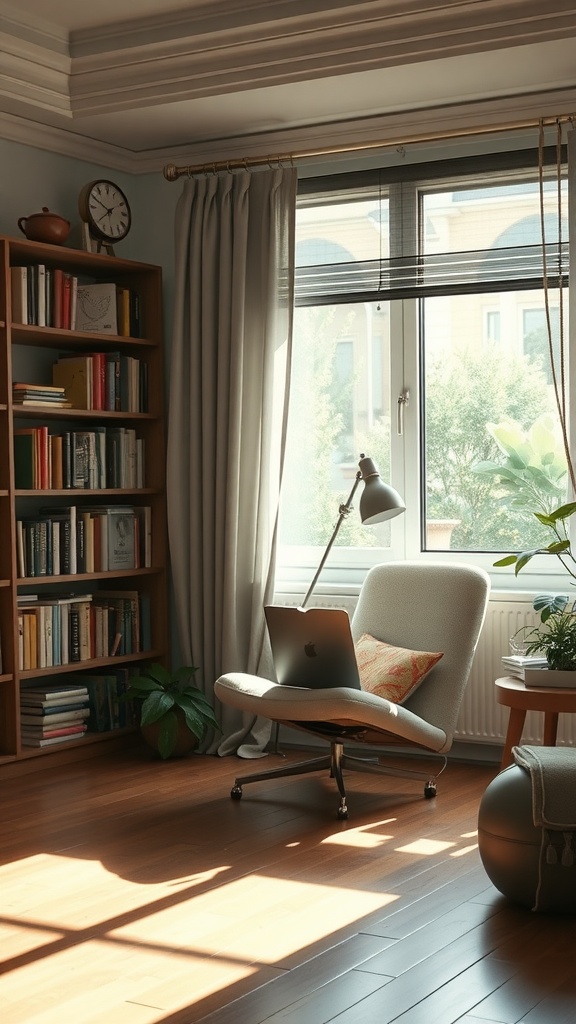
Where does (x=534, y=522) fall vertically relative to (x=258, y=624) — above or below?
above

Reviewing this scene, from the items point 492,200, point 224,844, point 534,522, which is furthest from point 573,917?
point 492,200

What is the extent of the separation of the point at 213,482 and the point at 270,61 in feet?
5.91

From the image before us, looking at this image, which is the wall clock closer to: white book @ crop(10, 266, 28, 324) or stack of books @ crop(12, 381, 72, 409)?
white book @ crop(10, 266, 28, 324)

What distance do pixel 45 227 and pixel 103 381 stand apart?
2.32 feet

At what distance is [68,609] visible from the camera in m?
5.21

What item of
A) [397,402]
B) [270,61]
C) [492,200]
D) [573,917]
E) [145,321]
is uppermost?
[270,61]

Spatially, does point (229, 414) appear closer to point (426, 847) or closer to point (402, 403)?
point (402, 403)

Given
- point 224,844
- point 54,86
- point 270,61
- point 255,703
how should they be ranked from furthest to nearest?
point 54,86, point 270,61, point 255,703, point 224,844

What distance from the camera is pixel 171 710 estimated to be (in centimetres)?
514

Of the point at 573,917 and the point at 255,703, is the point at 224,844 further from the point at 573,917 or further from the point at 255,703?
the point at 573,917

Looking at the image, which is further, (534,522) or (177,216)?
(177,216)

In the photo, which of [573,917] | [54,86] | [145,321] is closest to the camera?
[573,917]

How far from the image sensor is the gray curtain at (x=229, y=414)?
5.31 m

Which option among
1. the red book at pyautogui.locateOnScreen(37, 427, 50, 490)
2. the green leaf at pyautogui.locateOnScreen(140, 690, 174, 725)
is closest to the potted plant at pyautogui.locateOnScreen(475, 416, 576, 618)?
the green leaf at pyautogui.locateOnScreen(140, 690, 174, 725)
